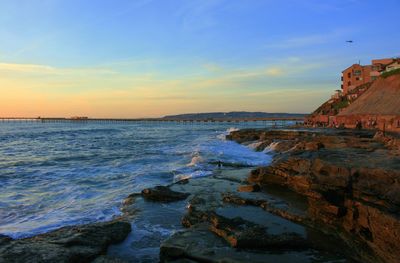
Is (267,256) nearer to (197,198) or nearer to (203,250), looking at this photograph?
(203,250)

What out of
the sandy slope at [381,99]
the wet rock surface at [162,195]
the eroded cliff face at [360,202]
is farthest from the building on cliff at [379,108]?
the wet rock surface at [162,195]

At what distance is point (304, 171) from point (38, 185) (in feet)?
39.4

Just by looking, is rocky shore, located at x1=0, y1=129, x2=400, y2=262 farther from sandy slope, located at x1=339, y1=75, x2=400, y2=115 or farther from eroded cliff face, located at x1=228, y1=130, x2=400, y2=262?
sandy slope, located at x1=339, y1=75, x2=400, y2=115

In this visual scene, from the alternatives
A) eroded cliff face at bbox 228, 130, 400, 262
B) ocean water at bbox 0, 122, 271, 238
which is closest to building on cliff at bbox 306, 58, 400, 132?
ocean water at bbox 0, 122, 271, 238

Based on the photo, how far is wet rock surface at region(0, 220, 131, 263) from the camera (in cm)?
703

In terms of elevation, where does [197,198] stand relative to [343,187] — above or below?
below

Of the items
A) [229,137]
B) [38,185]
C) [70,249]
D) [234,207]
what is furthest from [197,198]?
[229,137]

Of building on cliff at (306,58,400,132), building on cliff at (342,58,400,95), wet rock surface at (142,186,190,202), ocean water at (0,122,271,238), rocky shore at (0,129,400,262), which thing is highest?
building on cliff at (342,58,400,95)

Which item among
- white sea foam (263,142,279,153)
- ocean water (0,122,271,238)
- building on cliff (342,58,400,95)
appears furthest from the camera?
building on cliff (342,58,400,95)

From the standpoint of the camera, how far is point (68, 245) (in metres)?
7.64

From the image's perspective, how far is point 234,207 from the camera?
10.5 metres

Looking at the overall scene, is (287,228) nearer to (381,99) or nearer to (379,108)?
(379,108)

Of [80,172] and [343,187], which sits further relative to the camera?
[80,172]

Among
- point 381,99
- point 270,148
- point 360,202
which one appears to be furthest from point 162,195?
point 381,99
